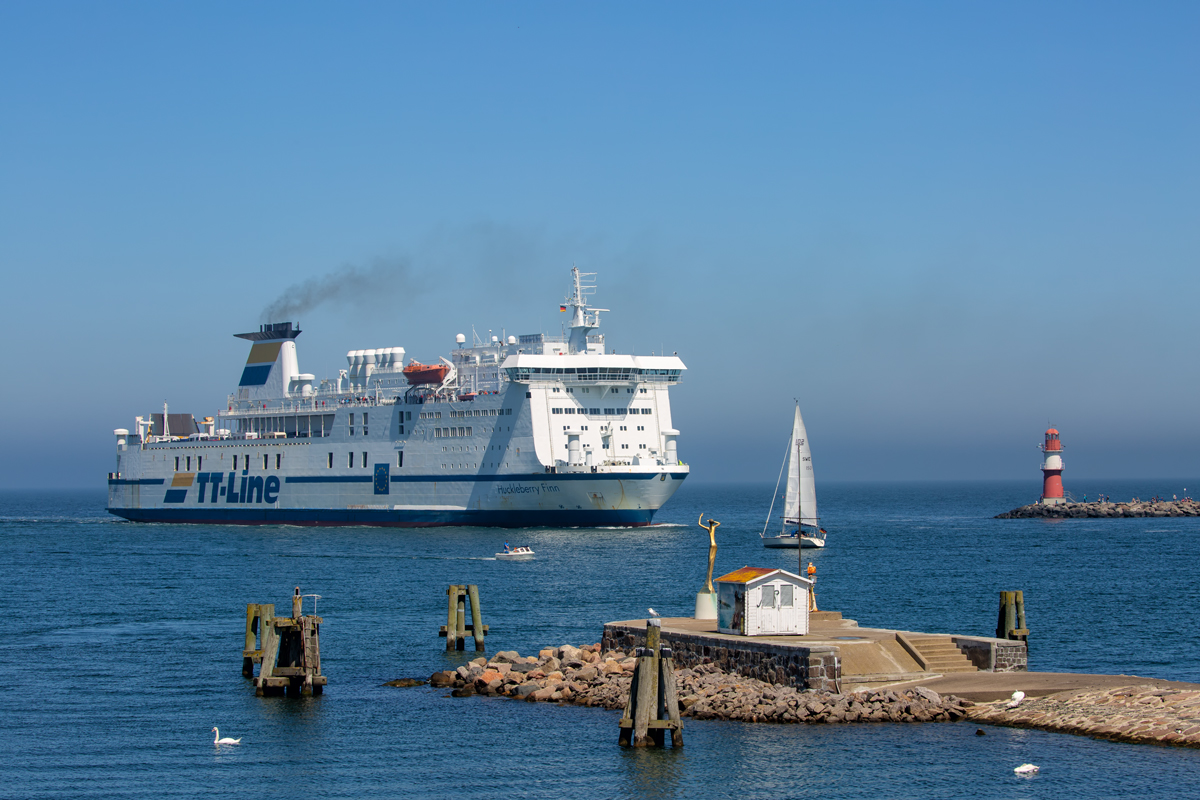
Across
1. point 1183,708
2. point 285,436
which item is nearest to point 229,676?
point 1183,708

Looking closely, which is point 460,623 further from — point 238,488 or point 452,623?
point 238,488

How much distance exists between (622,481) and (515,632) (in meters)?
22.6

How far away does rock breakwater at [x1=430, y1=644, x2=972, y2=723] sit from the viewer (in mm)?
17328

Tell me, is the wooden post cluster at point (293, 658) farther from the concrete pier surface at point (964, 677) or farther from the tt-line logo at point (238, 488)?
the tt-line logo at point (238, 488)

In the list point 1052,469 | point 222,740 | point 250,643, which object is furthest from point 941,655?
point 1052,469

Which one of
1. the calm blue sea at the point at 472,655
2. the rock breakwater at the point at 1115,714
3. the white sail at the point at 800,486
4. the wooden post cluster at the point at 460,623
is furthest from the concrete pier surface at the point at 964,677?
the white sail at the point at 800,486

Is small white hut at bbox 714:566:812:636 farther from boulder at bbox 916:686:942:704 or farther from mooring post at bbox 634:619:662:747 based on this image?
mooring post at bbox 634:619:662:747

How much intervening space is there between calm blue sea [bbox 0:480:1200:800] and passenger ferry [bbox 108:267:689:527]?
6.65 ft

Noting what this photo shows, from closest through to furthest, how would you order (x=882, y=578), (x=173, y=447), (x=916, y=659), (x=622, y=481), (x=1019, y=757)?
(x=1019, y=757) → (x=916, y=659) → (x=882, y=578) → (x=622, y=481) → (x=173, y=447)

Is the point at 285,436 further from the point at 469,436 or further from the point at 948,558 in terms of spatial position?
the point at 948,558

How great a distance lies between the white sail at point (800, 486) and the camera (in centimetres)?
4575

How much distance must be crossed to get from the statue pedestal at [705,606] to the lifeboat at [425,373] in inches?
1382

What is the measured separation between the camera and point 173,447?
219 feet

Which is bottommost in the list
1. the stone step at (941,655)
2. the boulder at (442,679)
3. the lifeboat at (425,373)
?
the boulder at (442,679)
